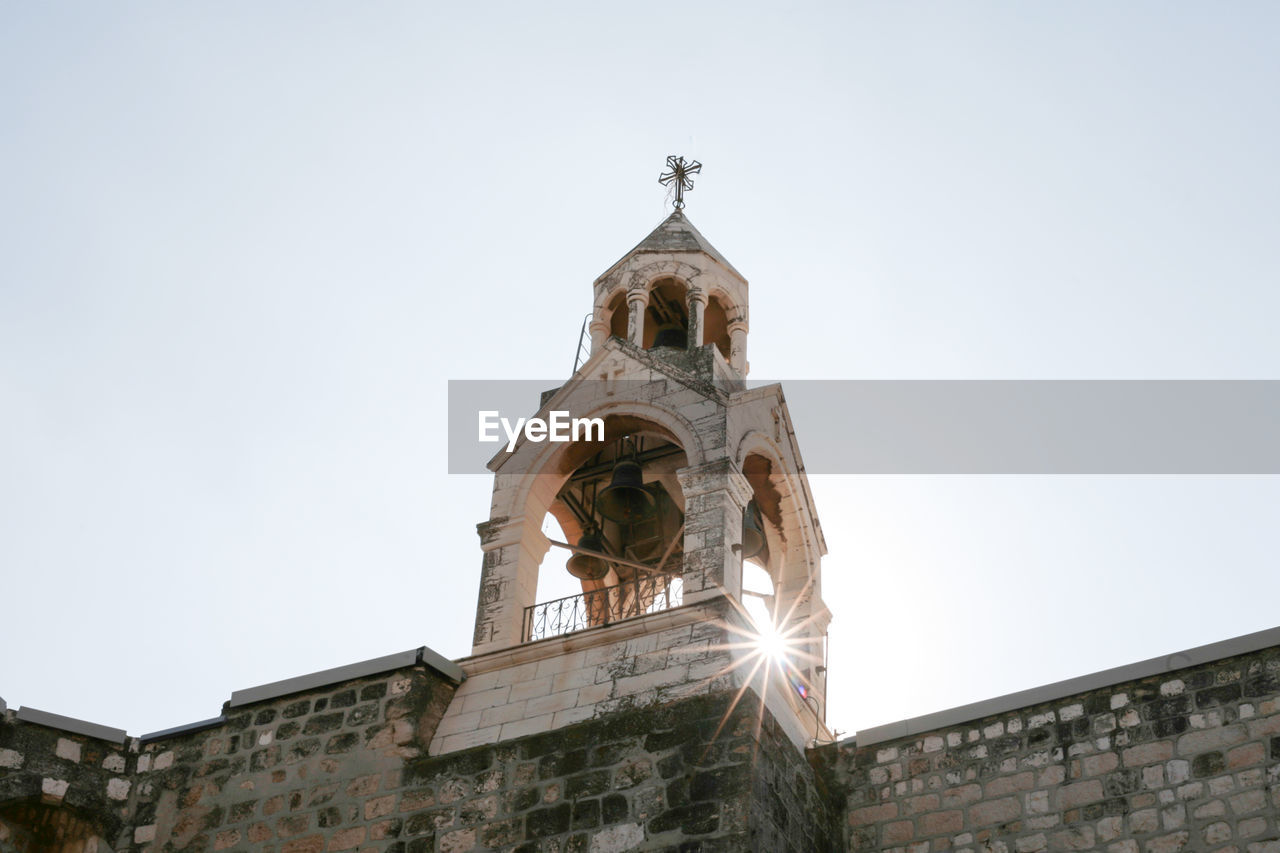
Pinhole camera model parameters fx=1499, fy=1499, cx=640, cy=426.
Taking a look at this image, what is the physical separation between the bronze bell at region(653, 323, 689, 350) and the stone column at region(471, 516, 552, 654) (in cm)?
273

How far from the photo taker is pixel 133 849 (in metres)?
10.6

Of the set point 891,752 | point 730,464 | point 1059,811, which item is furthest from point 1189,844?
point 730,464

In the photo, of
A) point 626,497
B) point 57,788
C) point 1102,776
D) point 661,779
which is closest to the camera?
point 661,779

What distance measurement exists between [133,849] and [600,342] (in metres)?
5.70

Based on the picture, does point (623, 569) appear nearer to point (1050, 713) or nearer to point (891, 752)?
point (891, 752)

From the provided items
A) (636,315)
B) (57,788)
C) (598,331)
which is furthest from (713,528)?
(57,788)

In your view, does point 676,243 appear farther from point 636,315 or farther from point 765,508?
point 765,508

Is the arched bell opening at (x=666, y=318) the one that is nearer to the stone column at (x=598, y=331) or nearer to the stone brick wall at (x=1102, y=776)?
the stone column at (x=598, y=331)

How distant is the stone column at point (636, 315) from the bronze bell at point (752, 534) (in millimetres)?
1752

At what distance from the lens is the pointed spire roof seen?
13703mm

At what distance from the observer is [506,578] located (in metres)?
11.5

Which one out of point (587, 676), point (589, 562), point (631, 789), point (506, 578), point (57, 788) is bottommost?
point (631, 789)

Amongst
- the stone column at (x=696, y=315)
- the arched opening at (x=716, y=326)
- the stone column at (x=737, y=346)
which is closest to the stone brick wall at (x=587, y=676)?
the stone column at (x=696, y=315)

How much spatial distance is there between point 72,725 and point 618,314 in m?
5.89
